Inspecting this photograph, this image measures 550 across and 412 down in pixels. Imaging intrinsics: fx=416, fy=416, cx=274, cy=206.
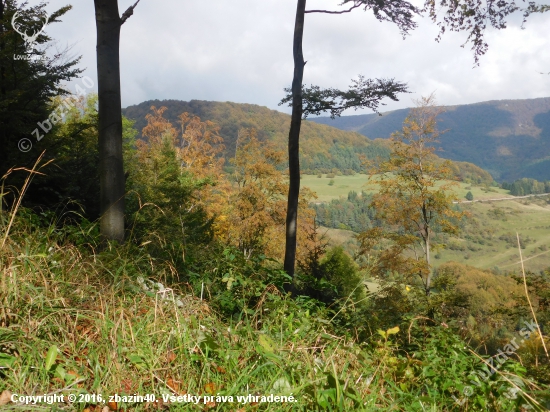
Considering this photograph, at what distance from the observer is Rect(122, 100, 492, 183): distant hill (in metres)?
61.6

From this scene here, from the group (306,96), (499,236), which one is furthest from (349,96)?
(499,236)

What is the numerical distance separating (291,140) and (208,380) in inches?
326

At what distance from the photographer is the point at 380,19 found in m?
9.60

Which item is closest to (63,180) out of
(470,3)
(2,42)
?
(2,42)

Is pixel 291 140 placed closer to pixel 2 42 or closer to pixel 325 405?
pixel 2 42

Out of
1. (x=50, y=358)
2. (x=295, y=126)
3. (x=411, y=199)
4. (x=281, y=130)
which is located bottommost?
(x=411, y=199)

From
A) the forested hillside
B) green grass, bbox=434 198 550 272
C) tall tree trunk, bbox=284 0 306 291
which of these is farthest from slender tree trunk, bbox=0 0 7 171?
green grass, bbox=434 198 550 272

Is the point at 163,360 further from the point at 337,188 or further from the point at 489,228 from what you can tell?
the point at 489,228

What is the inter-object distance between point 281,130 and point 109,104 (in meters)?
60.3

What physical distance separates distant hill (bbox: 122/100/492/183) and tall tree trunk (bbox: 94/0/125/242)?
48092mm

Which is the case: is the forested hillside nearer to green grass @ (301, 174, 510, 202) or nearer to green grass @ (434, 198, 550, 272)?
green grass @ (301, 174, 510, 202)

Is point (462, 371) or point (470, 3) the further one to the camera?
point (470, 3)

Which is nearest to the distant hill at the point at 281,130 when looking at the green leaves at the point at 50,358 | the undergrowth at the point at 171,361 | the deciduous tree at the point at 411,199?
the deciduous tree at the point at 411,199

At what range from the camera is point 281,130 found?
6369 cm
